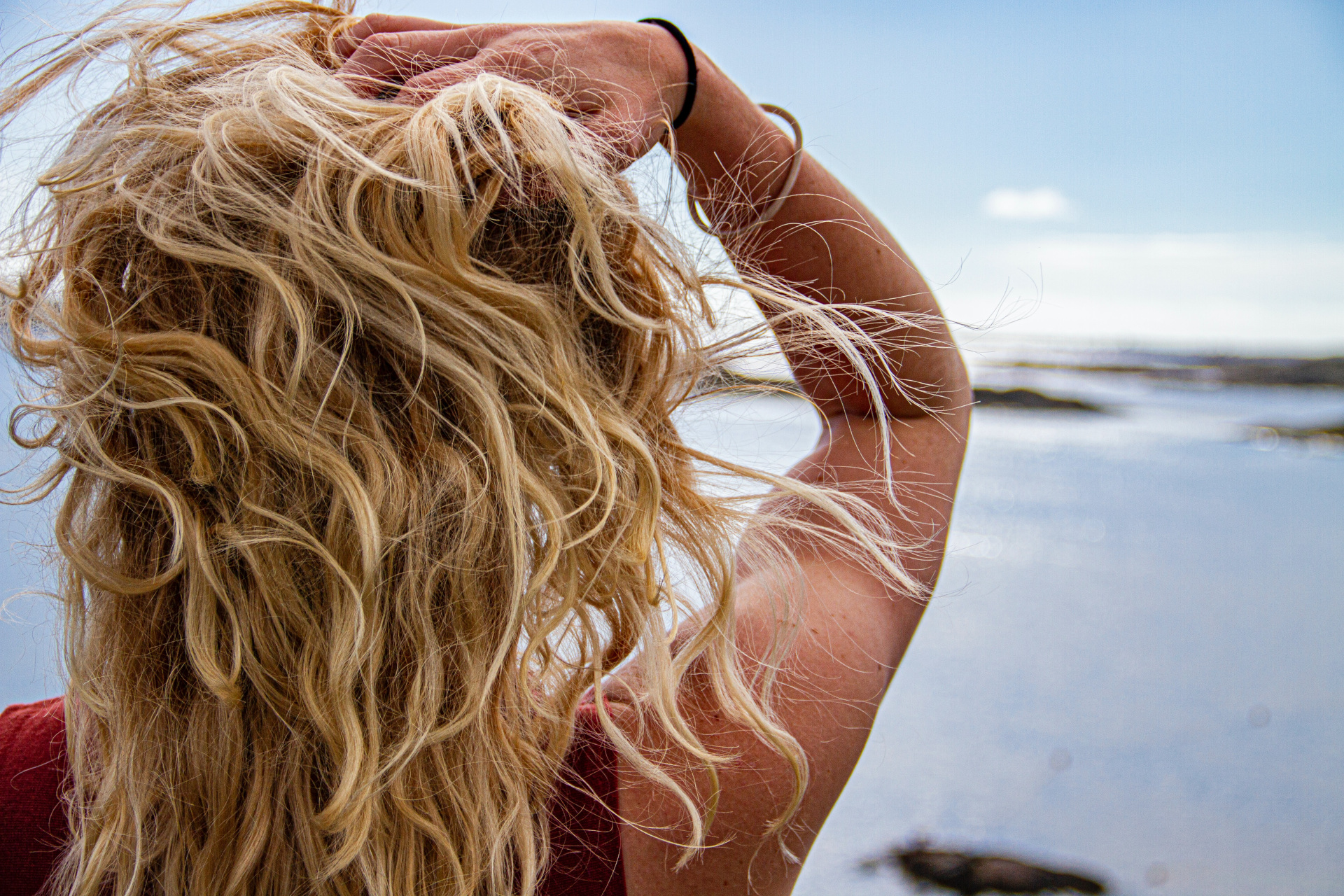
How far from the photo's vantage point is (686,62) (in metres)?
0.63

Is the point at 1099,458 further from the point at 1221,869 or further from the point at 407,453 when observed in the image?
the point at 407,453

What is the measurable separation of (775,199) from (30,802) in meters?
0.72

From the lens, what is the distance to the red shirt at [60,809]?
1.65 ft

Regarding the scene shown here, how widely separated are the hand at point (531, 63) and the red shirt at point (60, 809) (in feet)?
1.44

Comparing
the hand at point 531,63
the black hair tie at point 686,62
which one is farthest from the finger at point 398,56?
the black hair tie at point 686,62

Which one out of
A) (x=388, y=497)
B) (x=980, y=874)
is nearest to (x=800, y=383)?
(x=388, y=497)

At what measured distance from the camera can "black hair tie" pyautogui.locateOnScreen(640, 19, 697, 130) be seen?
621 millimetres

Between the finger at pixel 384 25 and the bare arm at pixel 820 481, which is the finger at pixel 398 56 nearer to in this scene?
the finger at pixel 384 25

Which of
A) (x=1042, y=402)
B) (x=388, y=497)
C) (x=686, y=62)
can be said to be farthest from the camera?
(x=1042, y=402)

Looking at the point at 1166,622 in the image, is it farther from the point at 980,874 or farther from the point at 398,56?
the point at 398,56

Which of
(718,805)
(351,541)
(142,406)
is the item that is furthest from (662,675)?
(142,406)

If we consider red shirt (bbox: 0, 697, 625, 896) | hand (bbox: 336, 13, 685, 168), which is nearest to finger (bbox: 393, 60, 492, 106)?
hand (bbox: 336, 13, 685, 168)

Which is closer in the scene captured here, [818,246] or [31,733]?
[31,733]

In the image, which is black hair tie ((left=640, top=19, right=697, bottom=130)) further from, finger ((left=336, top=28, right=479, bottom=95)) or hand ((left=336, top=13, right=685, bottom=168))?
finger ((left=336, top=28, right=479, bottom=95))
